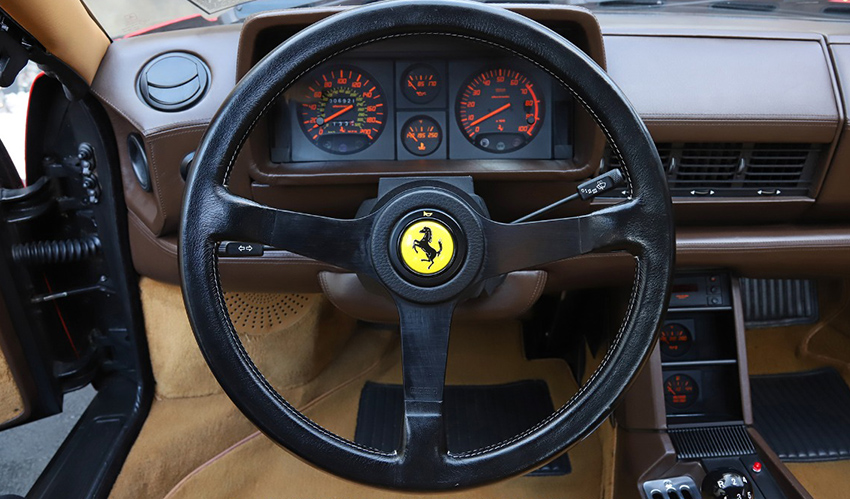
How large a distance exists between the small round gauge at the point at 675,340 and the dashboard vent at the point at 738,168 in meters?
0.34

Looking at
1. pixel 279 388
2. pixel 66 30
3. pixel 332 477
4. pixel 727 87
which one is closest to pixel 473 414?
pixel 332 477

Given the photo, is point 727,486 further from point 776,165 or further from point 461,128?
point 461,128

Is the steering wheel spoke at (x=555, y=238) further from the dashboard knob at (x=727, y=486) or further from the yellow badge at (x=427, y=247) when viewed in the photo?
the dashboard knob at (x=727, y=486)

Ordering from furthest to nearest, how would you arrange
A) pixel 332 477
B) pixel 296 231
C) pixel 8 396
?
pixel 332 477
pixel 8 396
pixel 296 231

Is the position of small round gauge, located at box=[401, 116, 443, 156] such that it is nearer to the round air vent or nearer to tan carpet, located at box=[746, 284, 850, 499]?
the round air vent

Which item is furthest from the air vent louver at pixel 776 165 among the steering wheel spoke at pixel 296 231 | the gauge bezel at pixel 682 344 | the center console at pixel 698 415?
the steering wheel spoke at pixel 296 231

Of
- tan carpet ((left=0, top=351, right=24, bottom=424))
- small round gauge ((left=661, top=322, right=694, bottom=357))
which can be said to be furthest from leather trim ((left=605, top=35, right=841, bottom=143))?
tan carpet ((left=0, top=351, right=24, bottom=424))

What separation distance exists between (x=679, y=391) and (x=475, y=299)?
602 mm


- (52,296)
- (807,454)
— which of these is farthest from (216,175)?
(807,454)

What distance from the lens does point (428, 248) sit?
0.92 m

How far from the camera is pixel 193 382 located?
187 centimetres

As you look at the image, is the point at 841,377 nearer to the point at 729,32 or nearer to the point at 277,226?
the point at 729,32

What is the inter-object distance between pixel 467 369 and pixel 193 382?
835 mm

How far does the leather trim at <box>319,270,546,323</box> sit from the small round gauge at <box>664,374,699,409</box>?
44 cm
